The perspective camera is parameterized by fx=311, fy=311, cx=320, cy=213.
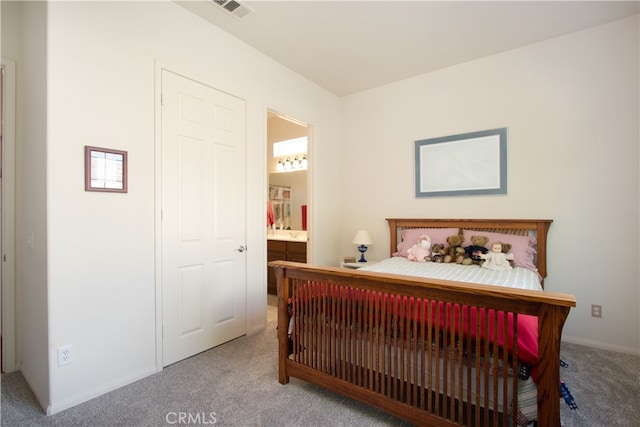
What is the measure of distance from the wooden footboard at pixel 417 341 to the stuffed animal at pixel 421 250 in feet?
5.05

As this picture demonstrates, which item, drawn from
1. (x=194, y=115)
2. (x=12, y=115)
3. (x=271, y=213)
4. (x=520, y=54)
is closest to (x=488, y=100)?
(x=520, y=54)

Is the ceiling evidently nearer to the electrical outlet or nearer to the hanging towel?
the hanging towel

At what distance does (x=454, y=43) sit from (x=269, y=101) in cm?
187

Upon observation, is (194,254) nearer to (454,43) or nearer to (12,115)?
(12,115)

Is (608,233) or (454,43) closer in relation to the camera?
(608,233)

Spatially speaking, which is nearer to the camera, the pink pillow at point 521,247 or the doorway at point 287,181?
the pink pillow at point 521,247

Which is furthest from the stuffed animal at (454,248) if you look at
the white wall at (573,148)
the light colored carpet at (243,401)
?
the light colored carpet at (243,401)

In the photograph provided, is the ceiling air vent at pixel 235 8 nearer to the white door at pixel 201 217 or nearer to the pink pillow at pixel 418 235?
the white door at pixel 201 217

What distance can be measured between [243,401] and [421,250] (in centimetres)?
213

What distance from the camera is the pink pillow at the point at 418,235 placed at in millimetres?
3264

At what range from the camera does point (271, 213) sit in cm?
482

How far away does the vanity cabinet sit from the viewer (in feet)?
13.5

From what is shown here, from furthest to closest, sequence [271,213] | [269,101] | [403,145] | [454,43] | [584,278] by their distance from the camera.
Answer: [271,213]
[403,145]
[269,101]
[454,43]
[584,278]

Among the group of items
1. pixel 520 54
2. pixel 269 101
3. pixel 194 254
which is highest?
pixel 520 54
